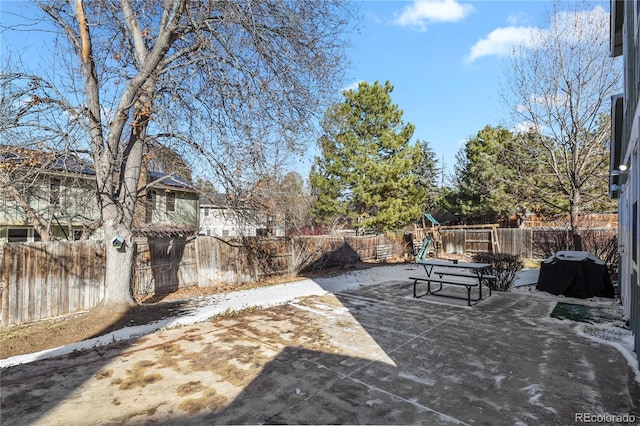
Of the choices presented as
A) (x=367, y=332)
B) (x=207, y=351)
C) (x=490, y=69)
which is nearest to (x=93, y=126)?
(x=207, y=351)

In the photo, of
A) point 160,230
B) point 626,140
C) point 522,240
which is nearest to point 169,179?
point 160,230

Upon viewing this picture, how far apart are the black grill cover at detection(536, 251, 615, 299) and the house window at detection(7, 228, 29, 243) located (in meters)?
19.0

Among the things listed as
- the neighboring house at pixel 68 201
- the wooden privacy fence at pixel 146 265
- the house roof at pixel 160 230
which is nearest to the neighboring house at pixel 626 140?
the neighboring house at pixel 68 201

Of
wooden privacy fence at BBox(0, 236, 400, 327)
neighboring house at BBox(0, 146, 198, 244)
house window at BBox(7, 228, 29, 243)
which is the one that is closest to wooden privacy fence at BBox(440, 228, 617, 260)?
wooden privacy fence at BBox(0, 236, 400, 327)

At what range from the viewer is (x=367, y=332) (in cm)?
517

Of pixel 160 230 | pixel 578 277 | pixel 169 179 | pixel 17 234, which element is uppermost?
pixel 169 179

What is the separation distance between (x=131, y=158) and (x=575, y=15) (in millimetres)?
13199

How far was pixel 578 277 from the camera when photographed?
7.78 metres

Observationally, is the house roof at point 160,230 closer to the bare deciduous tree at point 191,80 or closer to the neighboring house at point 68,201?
the neighboring house at point 68,201

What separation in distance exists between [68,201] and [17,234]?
5021mm

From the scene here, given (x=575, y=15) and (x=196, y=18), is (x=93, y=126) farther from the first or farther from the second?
(x=575, y=15)

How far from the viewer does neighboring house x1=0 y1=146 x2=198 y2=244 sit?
251 inches

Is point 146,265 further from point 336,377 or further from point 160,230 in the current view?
point 160,230

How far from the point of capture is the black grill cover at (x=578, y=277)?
7602 mm
